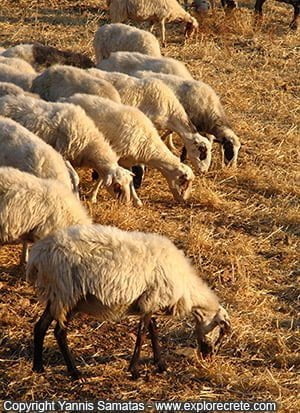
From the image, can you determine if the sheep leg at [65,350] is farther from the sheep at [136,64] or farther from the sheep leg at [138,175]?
the sheep at [136,64]

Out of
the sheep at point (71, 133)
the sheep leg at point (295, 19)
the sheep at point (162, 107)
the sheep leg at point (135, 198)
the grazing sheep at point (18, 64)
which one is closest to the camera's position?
the sheep at point (71, 133)

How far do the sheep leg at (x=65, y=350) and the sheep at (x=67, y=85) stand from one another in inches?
148

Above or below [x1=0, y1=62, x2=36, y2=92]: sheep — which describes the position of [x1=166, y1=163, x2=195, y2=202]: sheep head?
below

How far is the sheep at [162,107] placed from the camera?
8.62 metres

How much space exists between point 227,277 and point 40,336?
215 centimetres

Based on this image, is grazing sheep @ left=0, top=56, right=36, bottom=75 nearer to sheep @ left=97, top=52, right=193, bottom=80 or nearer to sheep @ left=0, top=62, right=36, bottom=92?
sheep @ left=0, top=62, right=36, bottom=92

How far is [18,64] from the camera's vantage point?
358 inches

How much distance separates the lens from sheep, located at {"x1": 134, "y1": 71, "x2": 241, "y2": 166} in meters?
9.30

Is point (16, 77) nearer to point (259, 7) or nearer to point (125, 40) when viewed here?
point (125, 40)

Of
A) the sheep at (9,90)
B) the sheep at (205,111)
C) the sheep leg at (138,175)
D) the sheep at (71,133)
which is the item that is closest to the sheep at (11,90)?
the sheep at (9,90)

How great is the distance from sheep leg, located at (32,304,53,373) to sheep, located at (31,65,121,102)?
374 centimetres

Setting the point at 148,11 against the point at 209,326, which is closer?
the point at 209,326

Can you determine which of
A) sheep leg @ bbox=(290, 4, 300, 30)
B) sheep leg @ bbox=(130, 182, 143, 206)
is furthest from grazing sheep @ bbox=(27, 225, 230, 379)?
sheep leg @ bbox=(290, 4, 300, 30)

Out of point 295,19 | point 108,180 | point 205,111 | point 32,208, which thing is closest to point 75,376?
point 32,208
